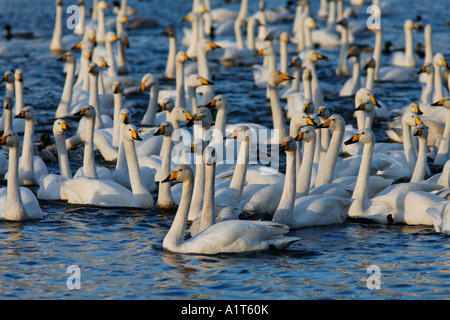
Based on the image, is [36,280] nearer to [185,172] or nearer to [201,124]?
[185,172]

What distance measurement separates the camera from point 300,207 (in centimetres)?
1234

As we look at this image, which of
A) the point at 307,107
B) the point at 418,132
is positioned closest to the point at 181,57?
the point at 307,107

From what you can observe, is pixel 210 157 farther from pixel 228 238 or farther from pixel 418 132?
pixel 418 132

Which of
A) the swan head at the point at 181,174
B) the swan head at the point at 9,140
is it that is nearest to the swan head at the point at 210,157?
the swan head at the point at 181,174

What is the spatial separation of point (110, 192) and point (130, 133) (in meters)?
0.94

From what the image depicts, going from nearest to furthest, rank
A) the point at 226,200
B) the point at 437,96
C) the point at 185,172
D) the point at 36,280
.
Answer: the point at 36,280, the point at 185,172, the point at 226,200, the point at 437,96

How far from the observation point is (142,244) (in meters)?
11.5

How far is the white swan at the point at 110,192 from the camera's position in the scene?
43.8 ft

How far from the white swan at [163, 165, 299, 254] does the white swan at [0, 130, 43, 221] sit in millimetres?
Answer: 2463

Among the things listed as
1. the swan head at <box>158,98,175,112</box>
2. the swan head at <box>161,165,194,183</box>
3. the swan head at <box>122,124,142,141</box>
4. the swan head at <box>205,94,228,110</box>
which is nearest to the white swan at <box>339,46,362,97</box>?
the swan head at <box>158,98,175,112</box>

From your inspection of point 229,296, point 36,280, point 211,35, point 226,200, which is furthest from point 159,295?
point 211,35

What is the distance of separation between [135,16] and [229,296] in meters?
27.6

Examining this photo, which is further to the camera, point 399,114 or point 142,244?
point 399,114

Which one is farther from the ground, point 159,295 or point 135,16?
point 135,16
